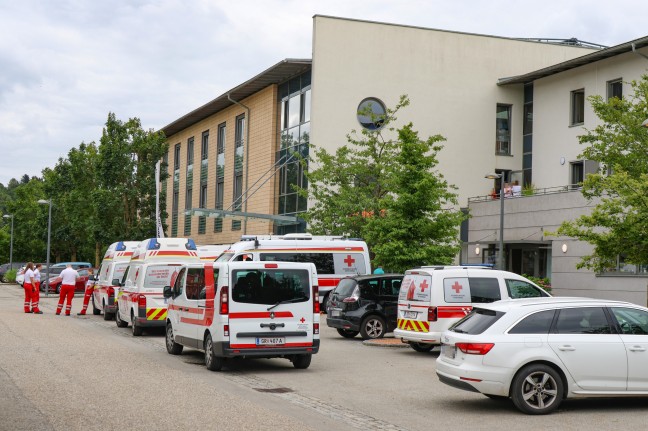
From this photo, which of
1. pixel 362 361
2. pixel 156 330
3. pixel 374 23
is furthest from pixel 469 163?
pixel 362 361

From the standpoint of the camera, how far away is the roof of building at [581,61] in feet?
111

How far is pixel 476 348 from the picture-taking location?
35.9 feet

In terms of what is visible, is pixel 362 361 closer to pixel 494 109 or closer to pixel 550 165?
pixel 550 165

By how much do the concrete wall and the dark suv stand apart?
2055 centimetres

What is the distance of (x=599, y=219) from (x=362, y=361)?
19.5 ft

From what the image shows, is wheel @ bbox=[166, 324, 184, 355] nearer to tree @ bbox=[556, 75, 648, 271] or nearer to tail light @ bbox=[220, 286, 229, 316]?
tail light @ bbox=[220, 286, 229, 316]

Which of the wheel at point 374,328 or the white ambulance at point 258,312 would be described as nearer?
the white ambulance at point 258,312

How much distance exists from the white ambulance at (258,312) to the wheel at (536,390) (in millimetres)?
5269

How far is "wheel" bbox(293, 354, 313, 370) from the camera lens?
15.8 metres

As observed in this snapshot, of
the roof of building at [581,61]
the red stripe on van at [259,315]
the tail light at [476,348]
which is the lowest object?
the tail light at [476,348]

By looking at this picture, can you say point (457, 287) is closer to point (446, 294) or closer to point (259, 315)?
point (446, 294)

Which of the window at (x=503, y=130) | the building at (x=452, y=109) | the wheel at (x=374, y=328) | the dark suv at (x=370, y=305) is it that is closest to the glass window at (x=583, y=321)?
the dark suv at (x=370, y=305)

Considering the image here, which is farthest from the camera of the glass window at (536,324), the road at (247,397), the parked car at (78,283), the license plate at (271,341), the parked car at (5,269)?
the parked car at (5,269)

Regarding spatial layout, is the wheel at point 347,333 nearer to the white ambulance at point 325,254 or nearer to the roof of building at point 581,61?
the white ambulance at point 325,254
